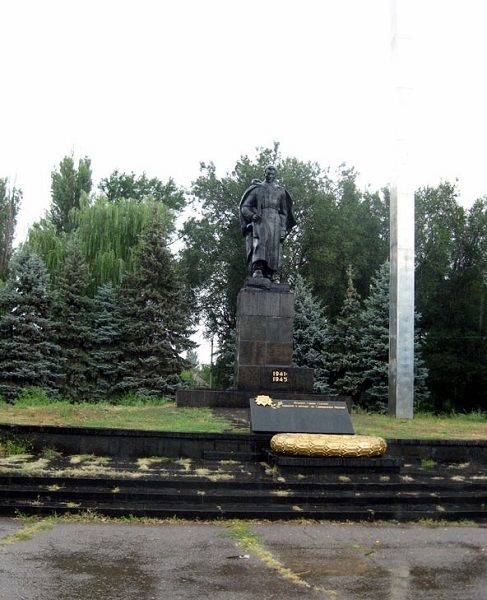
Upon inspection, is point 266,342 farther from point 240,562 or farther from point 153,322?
point 153,322

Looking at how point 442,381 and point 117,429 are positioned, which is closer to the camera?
point 117,429

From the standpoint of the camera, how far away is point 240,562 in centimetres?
500

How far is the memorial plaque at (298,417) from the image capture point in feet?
29.5

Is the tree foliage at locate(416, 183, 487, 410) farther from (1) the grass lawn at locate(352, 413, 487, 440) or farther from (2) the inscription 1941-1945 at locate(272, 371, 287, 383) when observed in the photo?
(2) the inscription 1941-1945 at locate(272, 371, 287, 383)

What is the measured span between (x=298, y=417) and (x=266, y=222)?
17.3 feet

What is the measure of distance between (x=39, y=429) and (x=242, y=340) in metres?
4.83

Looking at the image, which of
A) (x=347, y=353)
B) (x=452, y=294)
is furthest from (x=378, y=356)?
(x=452, y=294)

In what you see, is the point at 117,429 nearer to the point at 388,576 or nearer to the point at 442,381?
the point at 388,576

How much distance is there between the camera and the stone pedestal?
1245cm

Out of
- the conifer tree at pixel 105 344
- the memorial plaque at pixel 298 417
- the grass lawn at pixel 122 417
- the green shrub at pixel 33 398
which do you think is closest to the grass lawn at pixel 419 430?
the memorial plaque at pixel 298 417

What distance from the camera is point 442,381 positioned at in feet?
82.8

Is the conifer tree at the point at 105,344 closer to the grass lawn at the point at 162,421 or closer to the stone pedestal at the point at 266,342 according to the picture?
the grass lawn at the point at 162,421

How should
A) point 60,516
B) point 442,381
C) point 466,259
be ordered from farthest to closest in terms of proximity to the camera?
point 466,259 < point 442,381 < point 60,516

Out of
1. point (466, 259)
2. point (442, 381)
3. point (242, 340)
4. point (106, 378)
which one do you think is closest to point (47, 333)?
point (106, 378)
